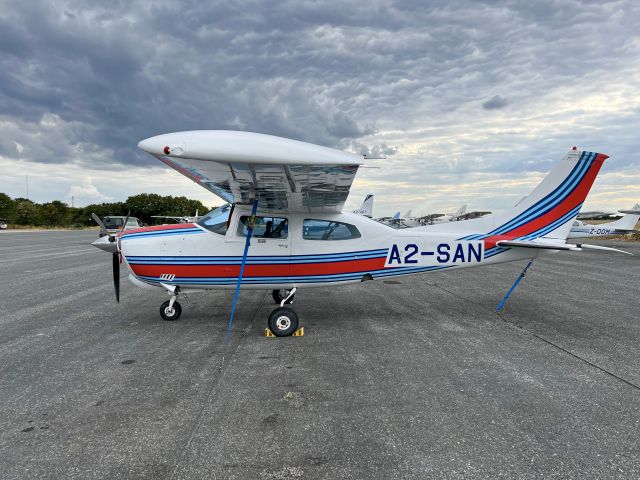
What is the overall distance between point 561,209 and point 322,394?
5.65 m

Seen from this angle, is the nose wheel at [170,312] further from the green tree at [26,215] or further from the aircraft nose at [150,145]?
Result: the green tree at [26,215]

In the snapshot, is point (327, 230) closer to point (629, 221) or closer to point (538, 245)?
point (538, 245)

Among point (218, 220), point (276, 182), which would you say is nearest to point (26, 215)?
point (218, 220)

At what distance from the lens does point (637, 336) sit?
18.7ft

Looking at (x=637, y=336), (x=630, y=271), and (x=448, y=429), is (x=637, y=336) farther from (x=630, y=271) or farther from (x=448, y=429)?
(x=630, y=271)

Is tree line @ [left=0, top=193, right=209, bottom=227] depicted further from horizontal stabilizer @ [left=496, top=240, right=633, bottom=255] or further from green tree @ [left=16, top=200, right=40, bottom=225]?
horizontal stabilizer @ [left=496, top=240, right=633, bottom=255]

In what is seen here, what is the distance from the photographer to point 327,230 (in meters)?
6.38

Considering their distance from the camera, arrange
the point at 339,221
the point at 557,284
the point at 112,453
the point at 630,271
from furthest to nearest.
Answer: the point at 630,271, the point at 557,284, the point at 339,221, the point at 112,453

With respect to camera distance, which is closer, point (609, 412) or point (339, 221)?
point (609, 412)

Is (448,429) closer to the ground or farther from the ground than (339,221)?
closer to the ground

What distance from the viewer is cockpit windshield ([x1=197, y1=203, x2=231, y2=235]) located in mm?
6199

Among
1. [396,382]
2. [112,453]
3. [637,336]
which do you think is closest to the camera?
[112,453]

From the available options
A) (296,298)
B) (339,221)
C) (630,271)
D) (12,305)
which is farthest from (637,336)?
(12,305)

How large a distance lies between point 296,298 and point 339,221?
261 cm
